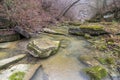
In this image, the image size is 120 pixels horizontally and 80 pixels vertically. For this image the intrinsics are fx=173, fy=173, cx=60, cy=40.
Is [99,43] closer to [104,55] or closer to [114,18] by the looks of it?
[104,55]

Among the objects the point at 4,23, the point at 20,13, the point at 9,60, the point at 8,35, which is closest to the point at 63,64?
the point at 9,60

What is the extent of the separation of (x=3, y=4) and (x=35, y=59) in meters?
3.34

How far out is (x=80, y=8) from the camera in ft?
41.5

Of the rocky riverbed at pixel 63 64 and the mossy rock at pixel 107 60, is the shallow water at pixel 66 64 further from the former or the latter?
the mossy rock at pixel 107 60

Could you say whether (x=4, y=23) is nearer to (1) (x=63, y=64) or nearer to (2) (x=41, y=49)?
(2) (x=41, y=49)

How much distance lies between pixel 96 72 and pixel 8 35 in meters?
3.35

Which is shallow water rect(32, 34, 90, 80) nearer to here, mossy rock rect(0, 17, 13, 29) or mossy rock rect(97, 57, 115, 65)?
mossy rock rect(97, 57, 115, 65)

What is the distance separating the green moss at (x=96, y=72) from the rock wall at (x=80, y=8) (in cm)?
864

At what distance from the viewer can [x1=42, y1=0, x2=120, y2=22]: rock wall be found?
12.3 m

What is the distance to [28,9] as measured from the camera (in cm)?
756

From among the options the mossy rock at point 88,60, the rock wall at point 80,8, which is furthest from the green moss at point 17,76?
the rock wall at point 80,8

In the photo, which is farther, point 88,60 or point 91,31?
point 91,31

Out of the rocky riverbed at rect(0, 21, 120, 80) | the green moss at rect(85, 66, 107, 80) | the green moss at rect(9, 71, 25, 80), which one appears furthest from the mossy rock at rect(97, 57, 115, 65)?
the green moss at rect(9, 71, 25, 80)

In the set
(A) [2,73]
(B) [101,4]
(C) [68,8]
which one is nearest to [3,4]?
(A) [2,73]
